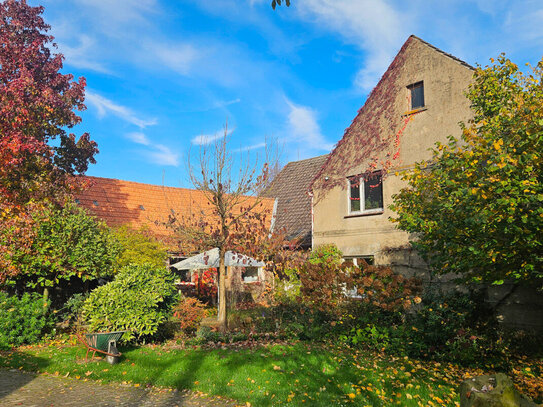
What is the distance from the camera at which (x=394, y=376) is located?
8367 mm

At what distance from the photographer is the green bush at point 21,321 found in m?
11.6

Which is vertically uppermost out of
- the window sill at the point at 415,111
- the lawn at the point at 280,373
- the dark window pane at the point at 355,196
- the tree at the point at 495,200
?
the window sill at the point at 415,111

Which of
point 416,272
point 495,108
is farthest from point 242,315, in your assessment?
point 495,108

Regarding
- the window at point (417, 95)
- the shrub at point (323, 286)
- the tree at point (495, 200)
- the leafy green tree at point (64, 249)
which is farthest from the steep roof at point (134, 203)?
the tree at point (495, 200)

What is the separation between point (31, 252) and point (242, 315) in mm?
7202

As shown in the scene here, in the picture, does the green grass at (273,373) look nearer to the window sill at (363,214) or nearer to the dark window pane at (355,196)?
the window sill at (363,214)

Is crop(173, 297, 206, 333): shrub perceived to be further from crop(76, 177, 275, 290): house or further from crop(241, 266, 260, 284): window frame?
crop(241, 266, 260, 284): window frame

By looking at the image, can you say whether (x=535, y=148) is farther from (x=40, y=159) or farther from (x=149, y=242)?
(x=40, y=159)

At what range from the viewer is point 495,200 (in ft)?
23.4

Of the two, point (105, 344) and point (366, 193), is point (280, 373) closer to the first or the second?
point (105, 344)

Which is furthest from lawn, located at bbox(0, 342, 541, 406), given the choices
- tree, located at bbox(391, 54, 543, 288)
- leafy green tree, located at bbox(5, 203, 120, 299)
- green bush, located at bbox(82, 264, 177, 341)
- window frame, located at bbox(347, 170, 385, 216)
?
window frame, located at bbox(347, 170, 385, 216)

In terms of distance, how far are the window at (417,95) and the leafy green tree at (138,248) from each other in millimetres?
11079

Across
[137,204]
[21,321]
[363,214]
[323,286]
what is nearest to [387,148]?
[363,214]

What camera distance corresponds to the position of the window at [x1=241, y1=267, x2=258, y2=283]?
20.6m
